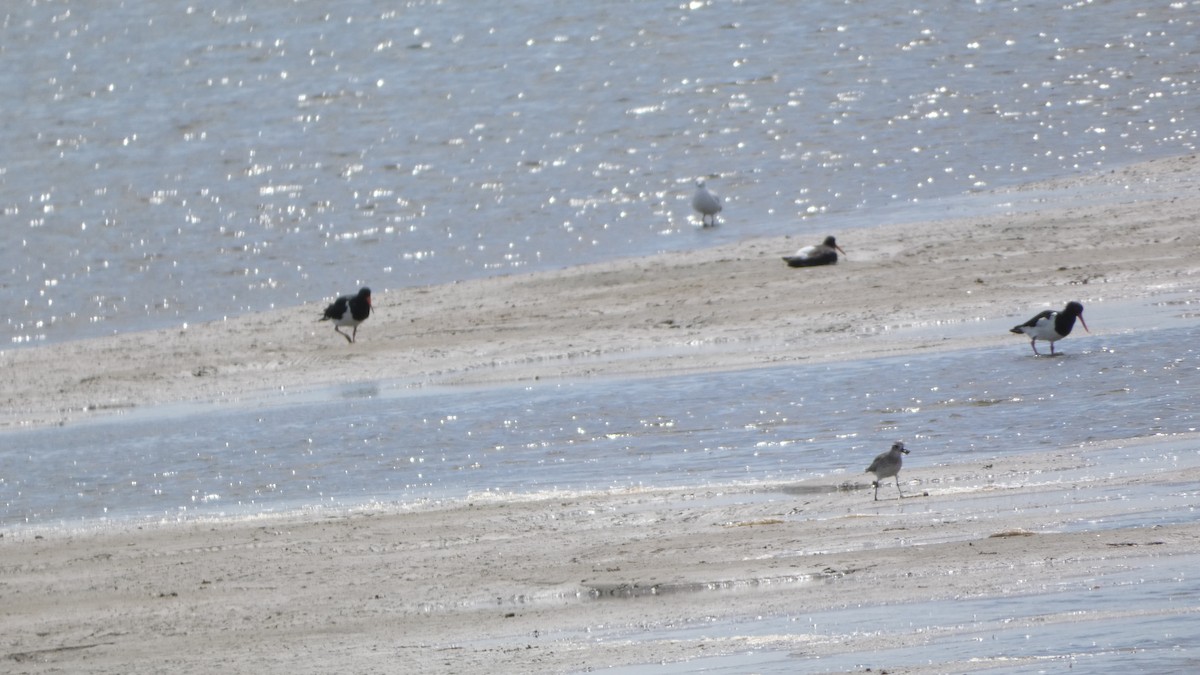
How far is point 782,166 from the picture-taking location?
2219 cm

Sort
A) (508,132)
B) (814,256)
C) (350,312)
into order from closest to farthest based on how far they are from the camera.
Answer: (350,312) → (814,256) → (508,132)

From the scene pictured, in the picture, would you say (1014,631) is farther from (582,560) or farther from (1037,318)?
(1037,318)

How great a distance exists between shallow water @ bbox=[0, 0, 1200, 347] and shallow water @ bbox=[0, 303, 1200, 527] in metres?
5.80

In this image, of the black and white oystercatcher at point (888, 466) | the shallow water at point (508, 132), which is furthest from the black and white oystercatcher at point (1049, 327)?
the shallow water at point (508, 132)

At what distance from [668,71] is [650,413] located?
58.5 ft

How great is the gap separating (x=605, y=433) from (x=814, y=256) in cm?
533

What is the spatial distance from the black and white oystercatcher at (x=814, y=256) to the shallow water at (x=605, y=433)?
3147 mm

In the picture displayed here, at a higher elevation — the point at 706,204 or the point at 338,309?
the point at 706,204

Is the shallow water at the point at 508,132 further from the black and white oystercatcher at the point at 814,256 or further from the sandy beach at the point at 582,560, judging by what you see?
the sandy beach at the point at 582,560

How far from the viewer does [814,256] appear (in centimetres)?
1570

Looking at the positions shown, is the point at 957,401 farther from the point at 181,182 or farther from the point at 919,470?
the point at 181,182

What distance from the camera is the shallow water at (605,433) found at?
9688 millimetres

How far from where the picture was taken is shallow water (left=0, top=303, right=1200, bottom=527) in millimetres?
9688

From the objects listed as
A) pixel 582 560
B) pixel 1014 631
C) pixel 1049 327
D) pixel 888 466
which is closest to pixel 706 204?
pixel 1049 327
